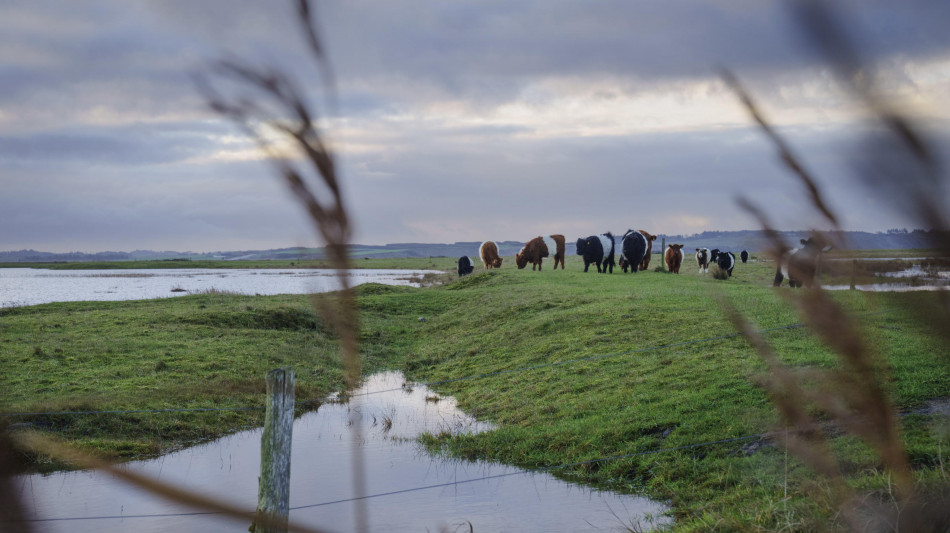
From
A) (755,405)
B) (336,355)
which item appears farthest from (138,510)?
(336,355)

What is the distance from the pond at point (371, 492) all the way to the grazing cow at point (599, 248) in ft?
77.6

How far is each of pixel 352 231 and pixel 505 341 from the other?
55.8 ft

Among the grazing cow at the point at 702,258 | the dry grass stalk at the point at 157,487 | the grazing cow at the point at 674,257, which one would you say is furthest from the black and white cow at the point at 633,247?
the dry grass stalk at the point at 157,487

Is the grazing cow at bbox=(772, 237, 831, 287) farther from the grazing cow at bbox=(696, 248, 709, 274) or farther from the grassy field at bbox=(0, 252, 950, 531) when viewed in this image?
the grazing cow at bbox=(696, 248, 709, 274)

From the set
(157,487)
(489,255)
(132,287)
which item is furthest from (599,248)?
(132,287)

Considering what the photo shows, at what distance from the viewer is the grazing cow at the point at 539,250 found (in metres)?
41.0

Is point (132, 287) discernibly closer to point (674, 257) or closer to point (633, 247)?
point (633, 247)

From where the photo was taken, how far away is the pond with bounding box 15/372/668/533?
7.64 metres

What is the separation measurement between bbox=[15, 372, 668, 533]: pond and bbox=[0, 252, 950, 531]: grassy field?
19.3 inches

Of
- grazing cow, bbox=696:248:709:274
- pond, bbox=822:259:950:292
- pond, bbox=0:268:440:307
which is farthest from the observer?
pond, bbox=0:268:440:307

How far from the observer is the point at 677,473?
26.4 ft

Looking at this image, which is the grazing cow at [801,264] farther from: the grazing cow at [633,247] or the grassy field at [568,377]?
the grazing cow at [633,247]

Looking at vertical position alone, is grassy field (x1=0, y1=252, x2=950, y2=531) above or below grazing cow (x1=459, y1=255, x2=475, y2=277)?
below

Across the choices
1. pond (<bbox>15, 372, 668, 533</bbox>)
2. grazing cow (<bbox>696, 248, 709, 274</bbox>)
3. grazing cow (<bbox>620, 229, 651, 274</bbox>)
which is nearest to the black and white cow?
grazing cow (<bbox>620, 229, 651, 274</bbox>)
